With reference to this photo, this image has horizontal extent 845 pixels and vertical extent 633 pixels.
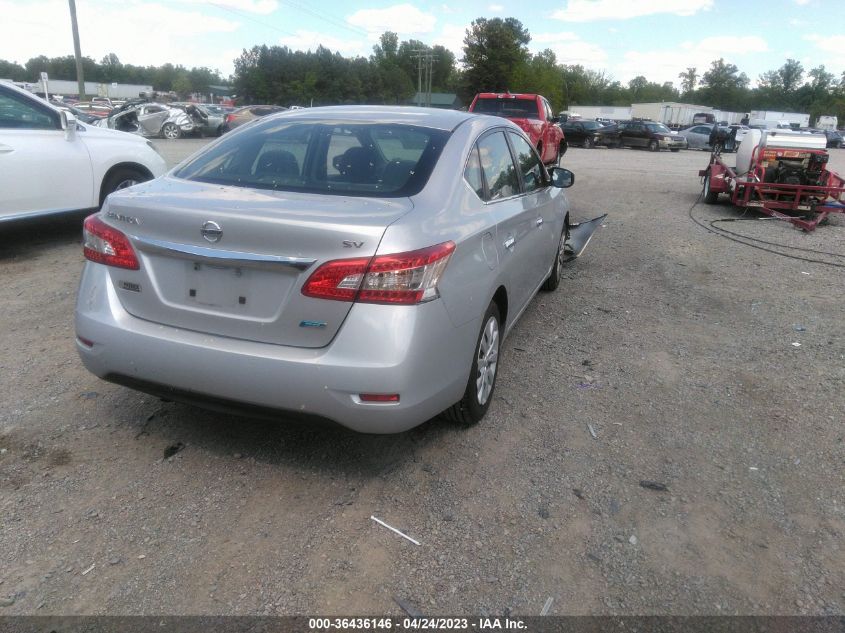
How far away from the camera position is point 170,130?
92.2ft

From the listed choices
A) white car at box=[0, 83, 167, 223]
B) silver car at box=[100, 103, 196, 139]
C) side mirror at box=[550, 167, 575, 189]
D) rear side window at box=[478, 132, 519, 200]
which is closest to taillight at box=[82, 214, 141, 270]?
rear side window at box=[478, 132, 519, 200]

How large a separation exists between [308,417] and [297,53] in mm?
81995

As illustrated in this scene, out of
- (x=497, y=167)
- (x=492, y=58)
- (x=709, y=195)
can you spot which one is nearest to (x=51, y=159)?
(x=497, y=167)

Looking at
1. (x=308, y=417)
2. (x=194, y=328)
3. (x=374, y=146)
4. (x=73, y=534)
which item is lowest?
(x=73, y=534)

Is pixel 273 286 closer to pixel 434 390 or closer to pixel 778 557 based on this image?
pixel 434 390

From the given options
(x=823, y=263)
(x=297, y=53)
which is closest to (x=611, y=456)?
(x=823, y=263)

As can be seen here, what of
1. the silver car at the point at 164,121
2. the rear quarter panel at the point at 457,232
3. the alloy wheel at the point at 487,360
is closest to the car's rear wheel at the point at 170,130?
the silver car at the point at 164,121

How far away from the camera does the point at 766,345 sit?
5.02 metres

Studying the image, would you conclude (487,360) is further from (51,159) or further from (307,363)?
(51,159)

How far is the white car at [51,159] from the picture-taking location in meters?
6.43

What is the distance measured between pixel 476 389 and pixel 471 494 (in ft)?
2.01

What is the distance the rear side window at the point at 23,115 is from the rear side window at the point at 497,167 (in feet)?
17.0

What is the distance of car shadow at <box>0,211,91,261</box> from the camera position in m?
7.06

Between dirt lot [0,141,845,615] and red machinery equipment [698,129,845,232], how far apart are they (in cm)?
628
